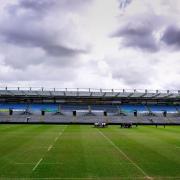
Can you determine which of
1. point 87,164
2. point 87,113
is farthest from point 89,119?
point 87,164

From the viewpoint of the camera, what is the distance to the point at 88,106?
116m

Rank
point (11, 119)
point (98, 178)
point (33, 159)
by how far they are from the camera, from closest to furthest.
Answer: point (98, 178) → point (33, 159) → point (11, 119)

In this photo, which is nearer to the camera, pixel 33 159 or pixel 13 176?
pixel 13 176

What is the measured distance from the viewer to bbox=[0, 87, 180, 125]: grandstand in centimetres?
10194

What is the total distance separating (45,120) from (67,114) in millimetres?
10043

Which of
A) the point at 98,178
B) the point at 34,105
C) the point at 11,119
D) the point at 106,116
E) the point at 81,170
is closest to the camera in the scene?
the point at 98,178

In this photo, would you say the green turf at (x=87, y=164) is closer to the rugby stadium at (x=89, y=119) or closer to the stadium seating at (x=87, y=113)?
the rugby stadium at (x=89, y=119)

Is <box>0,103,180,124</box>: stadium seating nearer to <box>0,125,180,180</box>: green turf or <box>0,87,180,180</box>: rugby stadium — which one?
<box>0,87,180,180</box>: rugby stadium

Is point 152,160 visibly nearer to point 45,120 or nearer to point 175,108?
point 45,120

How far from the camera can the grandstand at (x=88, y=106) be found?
334ft

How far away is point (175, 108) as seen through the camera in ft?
378

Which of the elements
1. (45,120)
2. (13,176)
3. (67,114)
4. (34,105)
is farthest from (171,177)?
(34,105)

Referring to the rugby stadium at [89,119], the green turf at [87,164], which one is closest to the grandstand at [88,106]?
the rugby stadium at [89,119]

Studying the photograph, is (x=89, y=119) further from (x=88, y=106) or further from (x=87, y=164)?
(x=87, y=164)
